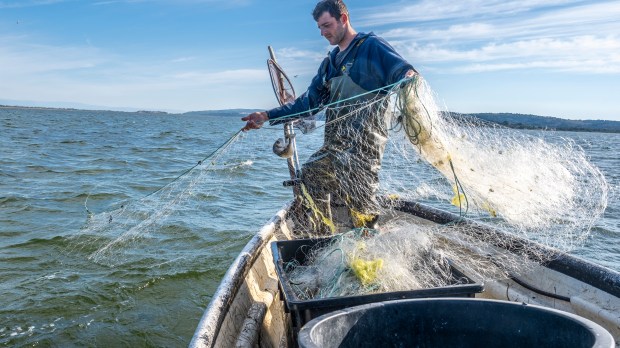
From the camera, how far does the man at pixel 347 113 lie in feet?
14.1

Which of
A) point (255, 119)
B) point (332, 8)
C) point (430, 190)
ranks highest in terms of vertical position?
point (332, 8)

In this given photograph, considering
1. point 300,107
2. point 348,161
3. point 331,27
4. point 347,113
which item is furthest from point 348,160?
point 331,27

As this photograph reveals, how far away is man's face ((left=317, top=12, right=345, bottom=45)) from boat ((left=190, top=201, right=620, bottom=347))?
190cm

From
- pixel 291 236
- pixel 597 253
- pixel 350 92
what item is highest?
pixel 350 92

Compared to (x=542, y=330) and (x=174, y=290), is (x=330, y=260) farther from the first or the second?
(x=174, y=290)

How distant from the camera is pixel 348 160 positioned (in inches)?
180

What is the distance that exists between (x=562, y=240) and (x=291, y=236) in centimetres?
268

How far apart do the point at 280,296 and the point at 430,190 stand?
6.78 feet

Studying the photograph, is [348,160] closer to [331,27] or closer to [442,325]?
[331,27]

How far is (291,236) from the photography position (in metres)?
5.68

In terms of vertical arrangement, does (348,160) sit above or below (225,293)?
above

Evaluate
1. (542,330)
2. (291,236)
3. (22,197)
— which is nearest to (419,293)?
(542,330)

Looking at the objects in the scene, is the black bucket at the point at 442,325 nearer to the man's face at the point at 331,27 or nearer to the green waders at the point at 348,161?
the green waders at the point at 348,161

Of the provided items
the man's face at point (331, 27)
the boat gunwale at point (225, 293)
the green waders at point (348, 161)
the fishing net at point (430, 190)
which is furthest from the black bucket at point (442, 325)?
the man's face at point (331, 27)
